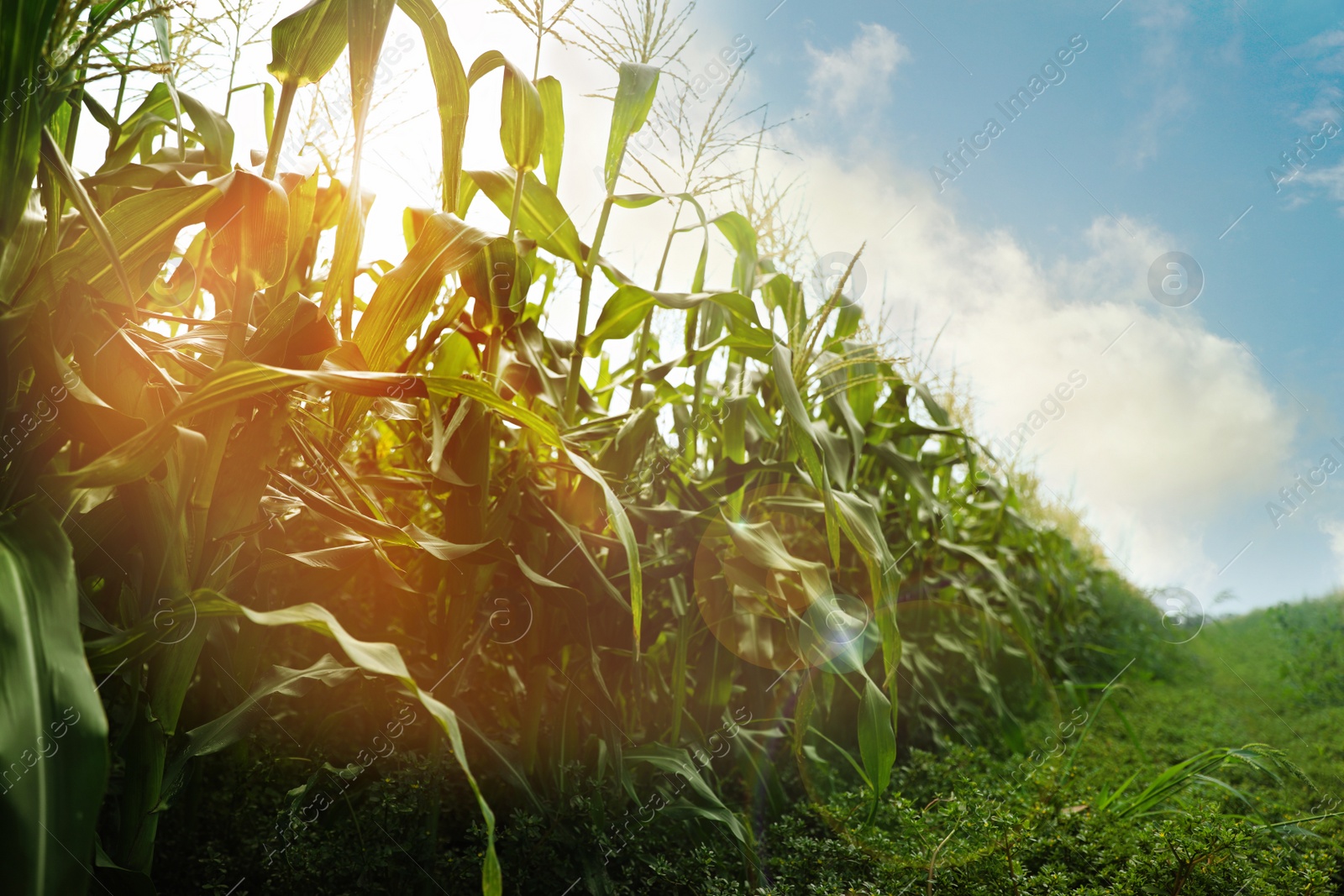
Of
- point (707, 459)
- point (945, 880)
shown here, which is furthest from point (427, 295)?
point (945, 880)

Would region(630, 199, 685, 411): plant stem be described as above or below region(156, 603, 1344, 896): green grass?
above

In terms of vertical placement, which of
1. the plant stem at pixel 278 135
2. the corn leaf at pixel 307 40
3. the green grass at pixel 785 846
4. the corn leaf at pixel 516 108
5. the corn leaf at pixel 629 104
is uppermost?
the corn leaf at pixel 629 104

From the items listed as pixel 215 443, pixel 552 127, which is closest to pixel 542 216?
pixel 552 127

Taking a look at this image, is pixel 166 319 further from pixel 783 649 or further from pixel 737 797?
pixel 737 797

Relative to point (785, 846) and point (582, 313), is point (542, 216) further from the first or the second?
point (785, 846)

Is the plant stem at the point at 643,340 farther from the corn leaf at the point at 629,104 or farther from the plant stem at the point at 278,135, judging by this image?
the plant stem at the point at 278,135

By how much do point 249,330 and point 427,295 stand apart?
7.5 inches

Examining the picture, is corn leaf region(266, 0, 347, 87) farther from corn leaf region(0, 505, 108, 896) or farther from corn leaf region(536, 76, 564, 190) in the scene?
corn leaf region(0, 505, 108, 896)

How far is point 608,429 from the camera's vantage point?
1146mm

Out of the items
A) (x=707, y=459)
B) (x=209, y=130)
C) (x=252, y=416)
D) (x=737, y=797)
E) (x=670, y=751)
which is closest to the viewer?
(x=252, y=416)

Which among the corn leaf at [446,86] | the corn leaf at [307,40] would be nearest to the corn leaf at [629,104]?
the corn leaf at [446,86]

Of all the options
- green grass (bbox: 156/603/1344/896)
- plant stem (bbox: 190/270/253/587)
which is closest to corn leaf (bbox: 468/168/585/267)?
plant stem (bbox: 190/270/253/587)

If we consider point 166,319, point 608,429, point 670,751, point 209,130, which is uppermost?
point 209,130

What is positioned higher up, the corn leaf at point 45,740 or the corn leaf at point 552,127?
the corn leaf at point 552,127
